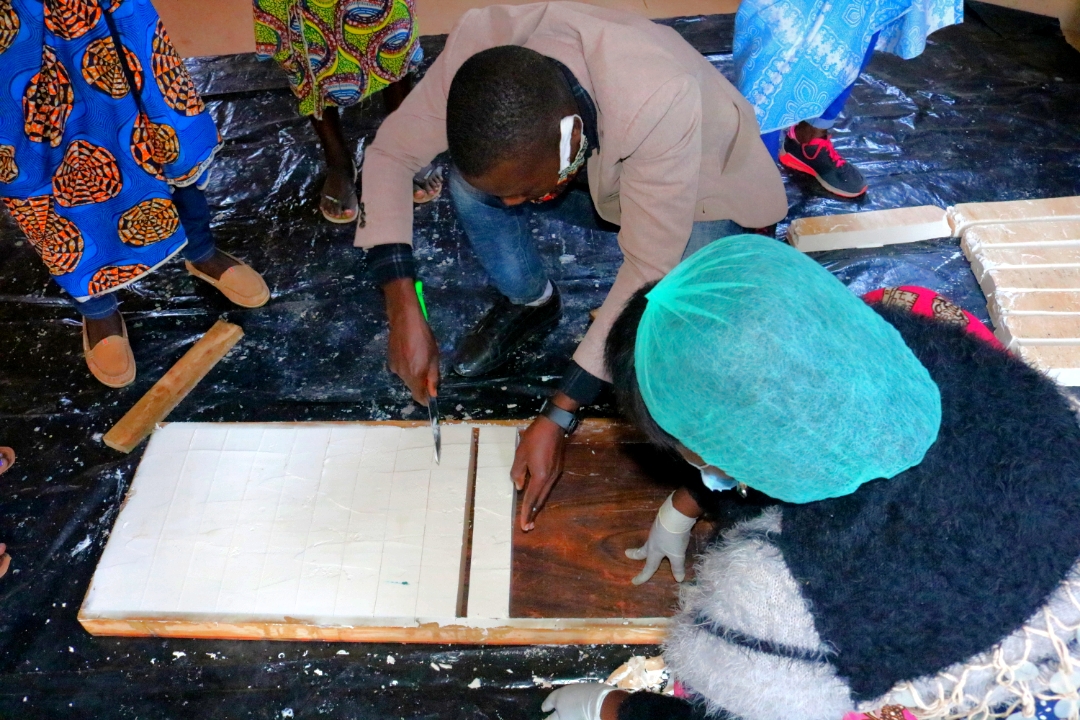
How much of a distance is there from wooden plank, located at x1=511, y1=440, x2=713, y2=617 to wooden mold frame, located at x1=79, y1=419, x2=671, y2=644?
0.08ft

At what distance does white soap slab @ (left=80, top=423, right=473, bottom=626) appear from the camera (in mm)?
1608

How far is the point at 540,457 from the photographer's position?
1.57 meters

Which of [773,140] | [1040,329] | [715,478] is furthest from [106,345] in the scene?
[1040,329]

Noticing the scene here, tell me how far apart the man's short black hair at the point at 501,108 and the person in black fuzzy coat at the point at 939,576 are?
1.81 ft

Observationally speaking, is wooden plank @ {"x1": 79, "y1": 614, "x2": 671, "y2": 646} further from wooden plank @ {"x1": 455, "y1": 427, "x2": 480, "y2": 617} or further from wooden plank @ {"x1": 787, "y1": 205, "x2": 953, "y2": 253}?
wooden plank @ {"x1": 787, "y1": 205, "x2": 953, "y2": 253}

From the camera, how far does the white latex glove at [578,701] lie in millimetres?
1423

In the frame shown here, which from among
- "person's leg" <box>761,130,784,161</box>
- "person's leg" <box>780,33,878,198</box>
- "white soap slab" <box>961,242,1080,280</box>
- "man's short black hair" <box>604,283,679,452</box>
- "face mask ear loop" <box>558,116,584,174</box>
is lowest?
"white soap slab" <box>961,242,1080,280</box>

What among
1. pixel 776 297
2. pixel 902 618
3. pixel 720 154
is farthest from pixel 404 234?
pixel 902 618

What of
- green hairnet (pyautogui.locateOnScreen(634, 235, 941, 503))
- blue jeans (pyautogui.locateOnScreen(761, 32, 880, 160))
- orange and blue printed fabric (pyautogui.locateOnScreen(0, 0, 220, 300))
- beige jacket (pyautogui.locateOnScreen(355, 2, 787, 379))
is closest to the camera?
green hairnet (pyautogui.locateOnScreen(634, 235, 941, 503))

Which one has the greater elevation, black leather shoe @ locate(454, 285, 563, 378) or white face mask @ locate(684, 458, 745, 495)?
white face mask @ locate(684, 458, 745, 495)

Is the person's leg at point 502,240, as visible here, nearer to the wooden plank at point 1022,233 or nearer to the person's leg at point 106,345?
the person's leg at point 106,345

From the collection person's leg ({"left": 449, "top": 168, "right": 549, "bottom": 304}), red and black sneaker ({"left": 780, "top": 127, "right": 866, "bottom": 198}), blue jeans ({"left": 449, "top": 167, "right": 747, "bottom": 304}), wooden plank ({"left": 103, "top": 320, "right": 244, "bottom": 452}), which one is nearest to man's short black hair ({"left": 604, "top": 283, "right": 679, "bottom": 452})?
blue jeans ({"left": 449, "top": 167, "right": 747, "bottom": 304})

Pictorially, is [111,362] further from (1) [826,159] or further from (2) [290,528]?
(1) [826,159]

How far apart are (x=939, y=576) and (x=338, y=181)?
2.33 m
